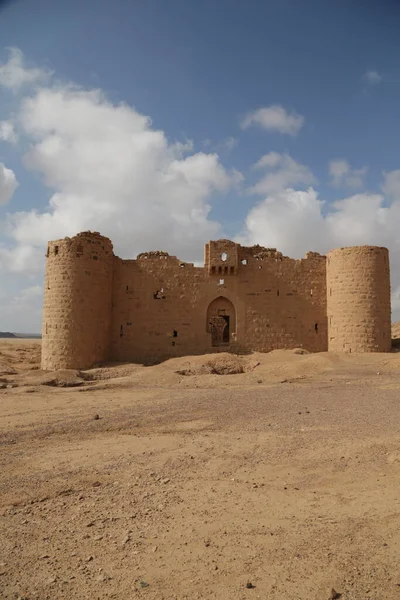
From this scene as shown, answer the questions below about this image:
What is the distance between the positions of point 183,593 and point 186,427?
484 centimetres

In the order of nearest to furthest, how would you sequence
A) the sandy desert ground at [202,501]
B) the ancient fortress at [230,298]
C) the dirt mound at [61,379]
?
1. the sandy desert ground at [202,501]
2. the dirt mound at [61,379]
3. the ancient fortress at [230,298]

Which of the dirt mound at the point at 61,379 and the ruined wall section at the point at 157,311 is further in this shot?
the ruined wall section at the point at 157,311

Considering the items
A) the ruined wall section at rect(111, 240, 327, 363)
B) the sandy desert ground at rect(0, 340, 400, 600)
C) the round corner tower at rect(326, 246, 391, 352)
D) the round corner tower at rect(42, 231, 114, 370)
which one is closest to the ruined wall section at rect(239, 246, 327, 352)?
the ruined wall section at rect(111, 240, 327, 363)

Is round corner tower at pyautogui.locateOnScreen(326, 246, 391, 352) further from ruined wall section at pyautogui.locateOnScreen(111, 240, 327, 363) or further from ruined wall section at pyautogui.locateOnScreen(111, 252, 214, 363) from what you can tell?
ruined wall section at pyautogui.locateOnScreen(111, 252, 214, 363)

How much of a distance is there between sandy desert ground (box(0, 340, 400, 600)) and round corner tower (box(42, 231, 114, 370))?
361 inches

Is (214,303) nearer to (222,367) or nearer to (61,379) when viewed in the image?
(222,367)

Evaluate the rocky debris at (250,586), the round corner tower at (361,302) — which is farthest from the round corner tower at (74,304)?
the rocky debris at (250,586)

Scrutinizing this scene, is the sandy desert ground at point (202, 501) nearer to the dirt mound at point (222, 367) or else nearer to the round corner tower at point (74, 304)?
the dirt mound at point (222, 367)

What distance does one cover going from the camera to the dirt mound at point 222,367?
54.3ft

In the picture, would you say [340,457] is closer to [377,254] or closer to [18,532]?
[18,532]

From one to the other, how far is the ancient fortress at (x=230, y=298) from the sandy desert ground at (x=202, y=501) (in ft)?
35.0

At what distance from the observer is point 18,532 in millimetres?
3785

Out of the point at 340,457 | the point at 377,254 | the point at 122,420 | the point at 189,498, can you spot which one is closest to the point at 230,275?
the point at 377,254

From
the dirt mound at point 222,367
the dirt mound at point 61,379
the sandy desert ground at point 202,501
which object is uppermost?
the dirt mound at point 222,367
